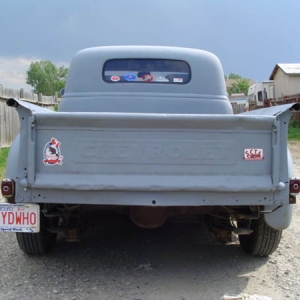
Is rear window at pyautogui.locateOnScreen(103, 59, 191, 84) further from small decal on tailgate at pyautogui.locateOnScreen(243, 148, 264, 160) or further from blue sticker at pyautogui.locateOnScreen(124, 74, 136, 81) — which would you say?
small decal on tailgate at pyautogui.locateOnScreen(243, 148, 264, 160)

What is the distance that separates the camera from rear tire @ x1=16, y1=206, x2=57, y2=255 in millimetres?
4078

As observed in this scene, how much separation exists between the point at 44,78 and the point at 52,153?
63.4 m

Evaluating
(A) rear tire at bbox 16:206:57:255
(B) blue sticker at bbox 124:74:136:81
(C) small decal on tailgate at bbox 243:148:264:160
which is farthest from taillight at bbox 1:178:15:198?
(B) blue sticker at bbox 124:74:136:81

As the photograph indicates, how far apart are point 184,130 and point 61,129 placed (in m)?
0.94

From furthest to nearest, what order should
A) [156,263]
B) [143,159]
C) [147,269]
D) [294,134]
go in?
[294,134] < [156,263] < [147,269] < [143,159]

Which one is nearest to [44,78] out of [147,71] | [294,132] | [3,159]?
[294,132]

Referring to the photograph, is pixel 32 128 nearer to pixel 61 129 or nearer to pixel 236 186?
pixel 61 129

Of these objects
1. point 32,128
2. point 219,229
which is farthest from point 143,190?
point 219,229

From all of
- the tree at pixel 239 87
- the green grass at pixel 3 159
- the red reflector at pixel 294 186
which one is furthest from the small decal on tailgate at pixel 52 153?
the tree at pixel 239 87

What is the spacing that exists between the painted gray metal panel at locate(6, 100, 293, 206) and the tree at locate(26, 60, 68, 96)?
203ft

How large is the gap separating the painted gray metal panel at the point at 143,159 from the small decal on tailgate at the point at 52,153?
25 mm

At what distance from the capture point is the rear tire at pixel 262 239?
405cm

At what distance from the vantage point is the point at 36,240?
4.12 meters

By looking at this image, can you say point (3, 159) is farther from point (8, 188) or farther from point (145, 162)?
point (145, 162)
